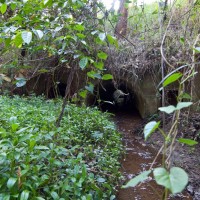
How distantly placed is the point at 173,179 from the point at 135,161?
135 inches

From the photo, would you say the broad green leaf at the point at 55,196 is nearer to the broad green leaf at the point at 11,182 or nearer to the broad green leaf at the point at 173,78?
the broad green leaf at the point at 11,182

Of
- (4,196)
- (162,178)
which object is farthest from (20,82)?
(162,178)

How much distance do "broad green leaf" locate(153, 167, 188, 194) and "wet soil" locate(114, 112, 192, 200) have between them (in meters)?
0.88

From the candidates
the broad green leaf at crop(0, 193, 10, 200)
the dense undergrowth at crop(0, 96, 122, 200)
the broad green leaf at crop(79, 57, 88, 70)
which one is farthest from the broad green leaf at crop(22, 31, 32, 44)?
the broad green leaf at crop(0, 193, 10, 200)

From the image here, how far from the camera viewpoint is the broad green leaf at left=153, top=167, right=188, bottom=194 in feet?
2.10

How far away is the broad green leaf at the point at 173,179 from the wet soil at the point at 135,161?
88 centimetres

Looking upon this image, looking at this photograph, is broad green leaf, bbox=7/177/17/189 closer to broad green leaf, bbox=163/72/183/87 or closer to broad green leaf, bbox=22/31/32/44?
broad green leaf, bbox=22/31/32/44

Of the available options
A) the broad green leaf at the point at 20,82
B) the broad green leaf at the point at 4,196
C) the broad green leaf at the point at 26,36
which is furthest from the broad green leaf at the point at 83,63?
the broad green leaf at the point at 4,196

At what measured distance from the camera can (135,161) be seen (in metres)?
4.00

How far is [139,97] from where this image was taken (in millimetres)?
6270

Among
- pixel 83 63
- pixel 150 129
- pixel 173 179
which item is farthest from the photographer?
pixel 83 63

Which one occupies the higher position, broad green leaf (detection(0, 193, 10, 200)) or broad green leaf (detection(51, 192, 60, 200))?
broad green leaf (detection(0, 193, 10, 200))

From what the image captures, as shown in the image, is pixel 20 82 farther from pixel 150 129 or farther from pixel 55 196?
pixel 150 129

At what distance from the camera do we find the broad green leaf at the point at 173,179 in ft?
2.10
